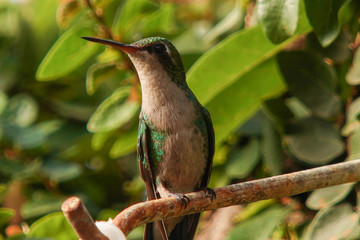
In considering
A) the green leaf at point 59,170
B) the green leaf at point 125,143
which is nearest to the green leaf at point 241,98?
the green leaf at point 125,143

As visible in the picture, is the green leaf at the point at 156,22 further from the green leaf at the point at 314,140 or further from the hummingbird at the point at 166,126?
the green leaf at the point at 314,140

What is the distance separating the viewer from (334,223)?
233cm

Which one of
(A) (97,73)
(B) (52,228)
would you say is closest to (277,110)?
(A) (97,73)

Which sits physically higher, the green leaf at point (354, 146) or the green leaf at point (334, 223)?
the green leaf at point (354, 146)

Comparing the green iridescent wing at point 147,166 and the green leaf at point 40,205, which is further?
the green leaf at point 40,205

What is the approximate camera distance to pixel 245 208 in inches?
118

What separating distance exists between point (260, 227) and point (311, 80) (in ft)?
2.25

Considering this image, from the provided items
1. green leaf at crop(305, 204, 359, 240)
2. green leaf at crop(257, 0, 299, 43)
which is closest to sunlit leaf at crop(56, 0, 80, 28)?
green leaf at crop(257, 0, 299, 43)

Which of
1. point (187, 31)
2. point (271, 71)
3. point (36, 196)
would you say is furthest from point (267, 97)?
point (36, 196)

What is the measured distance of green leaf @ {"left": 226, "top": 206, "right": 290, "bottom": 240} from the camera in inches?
101

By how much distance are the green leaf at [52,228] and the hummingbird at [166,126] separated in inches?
13.5

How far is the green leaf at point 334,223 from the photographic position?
228cm

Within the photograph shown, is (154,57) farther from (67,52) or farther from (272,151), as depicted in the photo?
(272,151)

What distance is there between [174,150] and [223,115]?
1.05 ft
